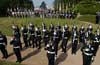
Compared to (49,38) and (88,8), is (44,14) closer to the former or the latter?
(88,8)

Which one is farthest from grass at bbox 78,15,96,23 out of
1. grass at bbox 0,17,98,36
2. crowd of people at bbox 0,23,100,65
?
crowd of people at bbox 0,23,100,65

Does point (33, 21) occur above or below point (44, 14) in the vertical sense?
above

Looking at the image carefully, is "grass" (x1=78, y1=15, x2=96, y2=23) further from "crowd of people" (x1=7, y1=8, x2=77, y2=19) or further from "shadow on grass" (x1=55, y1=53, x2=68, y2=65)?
"shadow on grass" (x1=55, y1=53, x2=68, y2=65)

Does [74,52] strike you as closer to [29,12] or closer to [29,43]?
[29,43]

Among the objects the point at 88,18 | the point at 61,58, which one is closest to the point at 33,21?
the point at 88,18

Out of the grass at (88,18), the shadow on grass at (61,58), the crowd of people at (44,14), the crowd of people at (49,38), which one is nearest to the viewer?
the crowd of people at (49,38)

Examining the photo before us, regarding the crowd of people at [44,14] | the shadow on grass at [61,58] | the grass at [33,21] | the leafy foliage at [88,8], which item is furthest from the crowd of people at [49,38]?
the leafy foliage at [88,8]

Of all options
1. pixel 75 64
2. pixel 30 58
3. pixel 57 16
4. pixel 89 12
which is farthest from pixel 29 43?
pixel 89 12

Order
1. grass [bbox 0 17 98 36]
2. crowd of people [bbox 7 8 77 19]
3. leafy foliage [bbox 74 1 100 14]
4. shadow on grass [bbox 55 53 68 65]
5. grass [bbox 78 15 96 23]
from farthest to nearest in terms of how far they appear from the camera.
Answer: leafy foliage [bbox 74 1 100 14] < crowd of people [bbox 7 8 77 19] < grass [bbox 78 15 96 23] < grass [bbox 0 17 98 36] < shadow on grass [bbox 55 53 68 65]

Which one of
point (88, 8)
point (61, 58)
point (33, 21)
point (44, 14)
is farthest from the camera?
point (88, 8)

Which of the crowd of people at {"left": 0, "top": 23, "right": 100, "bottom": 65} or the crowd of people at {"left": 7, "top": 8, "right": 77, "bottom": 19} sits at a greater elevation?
the crowd of people at {"left": 0, "top": 23, "right": 100, "bottom": 65}

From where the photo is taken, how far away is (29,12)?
50094 mm

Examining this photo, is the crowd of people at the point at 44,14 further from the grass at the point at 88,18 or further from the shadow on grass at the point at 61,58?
the shadow on grass at the point at 61,58

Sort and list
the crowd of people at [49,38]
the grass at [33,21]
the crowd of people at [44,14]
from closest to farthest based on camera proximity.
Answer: the crowd of people at [49,38], the grass at [33,21], the crowd of people at [44,14]
